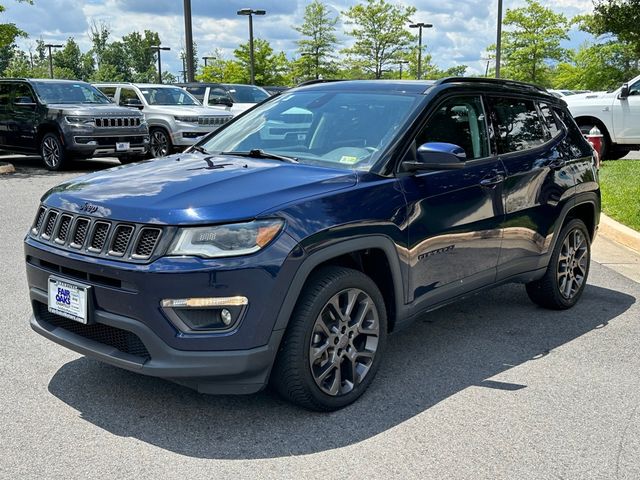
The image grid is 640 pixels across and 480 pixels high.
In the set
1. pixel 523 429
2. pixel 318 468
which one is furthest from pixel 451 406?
pixel 318 468

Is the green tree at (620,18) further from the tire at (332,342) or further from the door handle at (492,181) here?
the tire at (332,342)

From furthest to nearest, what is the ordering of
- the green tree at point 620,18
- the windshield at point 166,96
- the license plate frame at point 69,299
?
the windshield at point 166,96, the green tree at point 620,18, the license plate frame at point 69,299

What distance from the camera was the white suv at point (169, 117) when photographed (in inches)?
632

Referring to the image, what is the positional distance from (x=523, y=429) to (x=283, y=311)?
4.47 feet

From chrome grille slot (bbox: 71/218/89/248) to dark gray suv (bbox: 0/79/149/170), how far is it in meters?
11.4

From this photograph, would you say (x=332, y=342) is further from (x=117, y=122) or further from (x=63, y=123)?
→ (x=117, y=122)

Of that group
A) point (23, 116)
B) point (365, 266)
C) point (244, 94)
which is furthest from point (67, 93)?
point (365, 266)

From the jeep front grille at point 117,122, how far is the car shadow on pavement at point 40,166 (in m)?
0.85

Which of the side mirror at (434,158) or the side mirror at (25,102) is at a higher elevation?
the side mirror at (25,102)

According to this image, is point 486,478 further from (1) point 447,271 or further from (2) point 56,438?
(2) point 56,438

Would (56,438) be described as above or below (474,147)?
below

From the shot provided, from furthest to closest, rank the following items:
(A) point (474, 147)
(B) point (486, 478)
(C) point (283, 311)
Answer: (A) point (474, 147), (C) point (283, 311), (B) point (486, 478)

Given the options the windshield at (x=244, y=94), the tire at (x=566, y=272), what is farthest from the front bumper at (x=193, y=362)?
the windshield at (x=244, y=94)

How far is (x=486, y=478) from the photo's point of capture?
3.23 m
